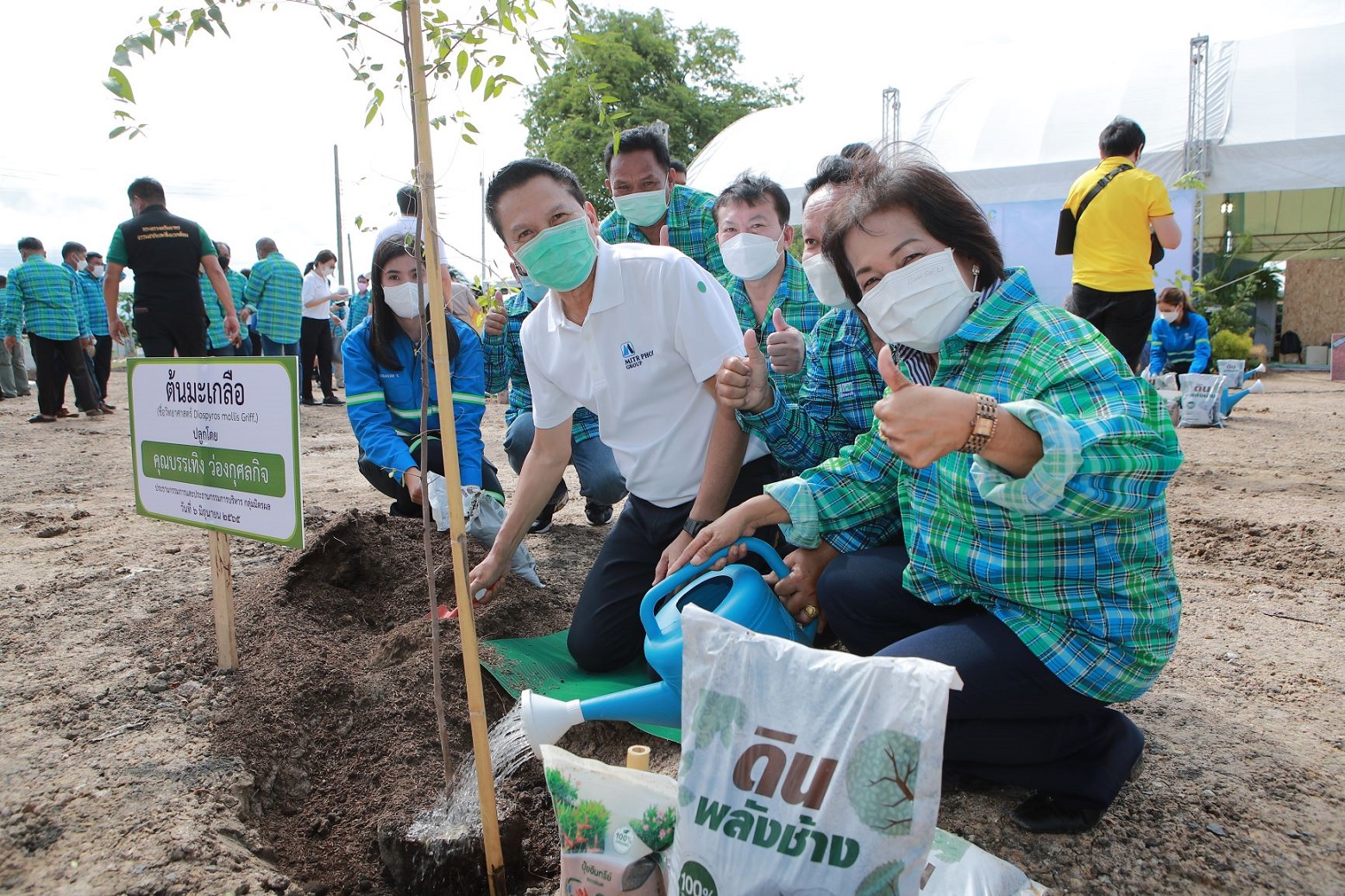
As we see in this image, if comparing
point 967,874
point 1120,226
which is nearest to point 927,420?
point 967,874

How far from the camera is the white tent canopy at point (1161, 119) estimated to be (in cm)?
1273

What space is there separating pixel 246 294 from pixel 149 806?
9.80 metres

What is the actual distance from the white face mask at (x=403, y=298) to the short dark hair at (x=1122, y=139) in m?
3.85

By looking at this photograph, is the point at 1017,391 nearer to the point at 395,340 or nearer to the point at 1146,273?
the point at 395,340

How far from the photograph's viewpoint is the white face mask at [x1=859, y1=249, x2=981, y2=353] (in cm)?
162

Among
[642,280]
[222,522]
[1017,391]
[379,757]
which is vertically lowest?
[379,757]

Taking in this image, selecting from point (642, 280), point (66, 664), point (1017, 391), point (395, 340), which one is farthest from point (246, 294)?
point (1017, 391)

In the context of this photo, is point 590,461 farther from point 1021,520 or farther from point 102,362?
point 102,362

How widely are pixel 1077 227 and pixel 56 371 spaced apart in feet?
31.3

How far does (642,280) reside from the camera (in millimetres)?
2463

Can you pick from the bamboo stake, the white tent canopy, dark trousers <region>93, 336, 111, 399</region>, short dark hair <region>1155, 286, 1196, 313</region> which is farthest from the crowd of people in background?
the white tent canopy

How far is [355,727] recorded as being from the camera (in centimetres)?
228

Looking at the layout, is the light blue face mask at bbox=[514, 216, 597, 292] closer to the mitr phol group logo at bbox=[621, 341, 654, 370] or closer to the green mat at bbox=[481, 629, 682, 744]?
the mitr phol group logo at bbox=[621, 341, 654, 370]

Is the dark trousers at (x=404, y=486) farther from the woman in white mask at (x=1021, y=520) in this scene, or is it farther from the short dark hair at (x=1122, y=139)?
the short dark hair at (x=1122, y=139)
